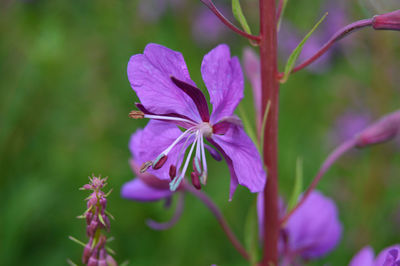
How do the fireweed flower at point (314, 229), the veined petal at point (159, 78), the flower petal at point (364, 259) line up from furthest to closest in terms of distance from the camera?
1. the fireweed flower at point (314, 229)
2. the flower petal at point (364, 259)
3. the veined petal at point (159, 78)

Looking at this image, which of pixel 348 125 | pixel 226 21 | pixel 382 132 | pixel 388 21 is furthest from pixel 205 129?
pixel 348 125

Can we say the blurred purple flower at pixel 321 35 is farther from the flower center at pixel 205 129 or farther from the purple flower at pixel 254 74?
the flower center at pixel 205 129

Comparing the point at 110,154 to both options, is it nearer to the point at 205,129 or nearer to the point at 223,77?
the point at 205,129

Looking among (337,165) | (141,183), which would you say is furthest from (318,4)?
(141,183)

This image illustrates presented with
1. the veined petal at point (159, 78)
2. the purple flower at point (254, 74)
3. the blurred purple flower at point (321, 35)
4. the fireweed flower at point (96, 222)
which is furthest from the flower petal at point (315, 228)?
the blurred purple flower at point (321, 35)

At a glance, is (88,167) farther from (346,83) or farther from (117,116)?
(346,83)

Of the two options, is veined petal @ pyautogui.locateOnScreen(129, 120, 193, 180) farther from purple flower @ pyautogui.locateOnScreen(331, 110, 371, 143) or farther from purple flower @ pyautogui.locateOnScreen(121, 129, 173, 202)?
purple flower @ pyautogui.locateOnScreen(331, 110, 371, 143)

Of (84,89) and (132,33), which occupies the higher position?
(132,33)
